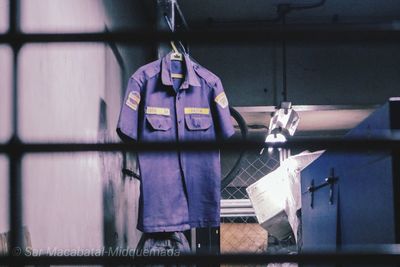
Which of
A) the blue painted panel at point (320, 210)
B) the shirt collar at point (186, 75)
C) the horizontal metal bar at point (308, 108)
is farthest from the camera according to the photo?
the horizontal metal bar at point (308, 108)

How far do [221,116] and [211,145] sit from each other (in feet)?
5.89

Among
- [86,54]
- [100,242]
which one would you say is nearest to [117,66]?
[86,54]

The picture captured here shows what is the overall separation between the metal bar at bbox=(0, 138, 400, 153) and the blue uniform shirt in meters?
1.40

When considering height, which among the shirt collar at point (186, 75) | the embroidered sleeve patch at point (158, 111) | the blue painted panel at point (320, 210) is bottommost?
the blue painted panel at point (320, 210)

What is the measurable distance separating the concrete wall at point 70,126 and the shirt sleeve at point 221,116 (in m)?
0.49

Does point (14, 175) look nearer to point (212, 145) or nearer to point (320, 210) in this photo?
point (212, 145)

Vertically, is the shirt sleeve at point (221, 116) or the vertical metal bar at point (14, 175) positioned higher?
the shirt sleeve at point (221, 116)

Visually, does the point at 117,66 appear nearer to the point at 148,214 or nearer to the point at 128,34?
the point at 148,214

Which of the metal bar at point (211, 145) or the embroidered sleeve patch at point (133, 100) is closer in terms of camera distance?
the metal bar at point (211, 145)

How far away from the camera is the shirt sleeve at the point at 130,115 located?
233 cm

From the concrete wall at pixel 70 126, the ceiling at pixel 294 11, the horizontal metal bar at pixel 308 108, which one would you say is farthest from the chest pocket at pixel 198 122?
the horizontal metal bar at pixel 308 108

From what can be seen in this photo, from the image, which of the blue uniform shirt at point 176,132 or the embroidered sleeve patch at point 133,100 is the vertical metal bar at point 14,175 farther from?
the embroidered sleeve patch at point 133,100

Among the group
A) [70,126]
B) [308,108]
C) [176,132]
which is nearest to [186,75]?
[176,132]

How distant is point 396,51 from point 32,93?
155 inches
